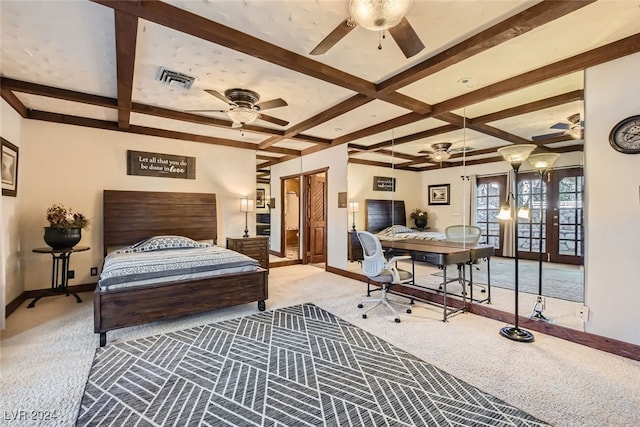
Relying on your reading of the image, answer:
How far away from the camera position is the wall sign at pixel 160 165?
493 cm

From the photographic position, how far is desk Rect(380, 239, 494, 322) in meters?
3.44

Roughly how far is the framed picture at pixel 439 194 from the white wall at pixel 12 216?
5449 millimetres

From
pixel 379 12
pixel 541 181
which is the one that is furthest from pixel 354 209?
pixel 379 12

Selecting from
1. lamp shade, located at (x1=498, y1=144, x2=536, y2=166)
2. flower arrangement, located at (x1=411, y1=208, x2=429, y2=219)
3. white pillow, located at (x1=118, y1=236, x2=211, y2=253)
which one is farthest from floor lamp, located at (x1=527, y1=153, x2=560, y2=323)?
white pillow, located at (x1=118, y1=236, x2=211, y2=253)

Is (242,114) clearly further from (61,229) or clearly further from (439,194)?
(439,194)

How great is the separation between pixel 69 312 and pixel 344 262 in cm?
420

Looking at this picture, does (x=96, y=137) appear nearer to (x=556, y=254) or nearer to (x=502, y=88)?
(x=502, y=88)

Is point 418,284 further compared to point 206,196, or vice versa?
point 206,196

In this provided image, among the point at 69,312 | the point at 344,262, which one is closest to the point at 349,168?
the point at 344,262

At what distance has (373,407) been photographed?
1871mm

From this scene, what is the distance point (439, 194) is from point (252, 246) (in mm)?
3478

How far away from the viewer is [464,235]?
13.1 ft

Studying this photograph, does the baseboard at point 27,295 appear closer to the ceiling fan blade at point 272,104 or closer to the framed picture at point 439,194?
the ceiling fan blade at point 272,104

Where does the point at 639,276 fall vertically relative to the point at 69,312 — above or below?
above
